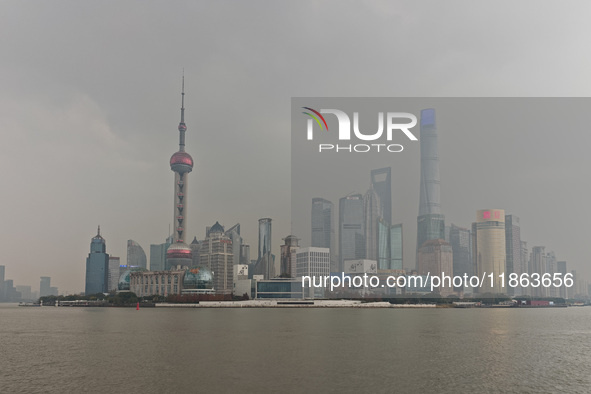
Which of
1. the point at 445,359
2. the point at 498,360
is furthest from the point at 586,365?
the point at 445,359

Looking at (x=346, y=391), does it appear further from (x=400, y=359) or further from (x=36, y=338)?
(x=36, y=338)

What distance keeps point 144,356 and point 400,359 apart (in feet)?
106

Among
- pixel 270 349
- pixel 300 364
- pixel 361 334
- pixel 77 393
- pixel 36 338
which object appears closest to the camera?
pixel 77 393

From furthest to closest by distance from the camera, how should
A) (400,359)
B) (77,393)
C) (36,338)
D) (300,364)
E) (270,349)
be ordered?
1. (36,338)
2. (270,349)
3. (400,359)
4. (300,364)
5. (77,393)

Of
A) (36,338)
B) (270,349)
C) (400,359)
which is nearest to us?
(400,359)

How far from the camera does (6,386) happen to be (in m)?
50.0

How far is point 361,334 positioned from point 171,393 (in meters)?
59.7

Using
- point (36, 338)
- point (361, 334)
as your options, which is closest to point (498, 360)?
→ point (361, 334)

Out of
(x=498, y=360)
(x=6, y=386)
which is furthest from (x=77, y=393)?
(x=498, y=360)

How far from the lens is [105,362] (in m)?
64.4

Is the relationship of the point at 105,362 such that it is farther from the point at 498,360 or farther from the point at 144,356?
the point at 498,360

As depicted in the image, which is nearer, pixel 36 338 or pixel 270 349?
pixel 270 349

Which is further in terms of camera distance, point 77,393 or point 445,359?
point 445,359

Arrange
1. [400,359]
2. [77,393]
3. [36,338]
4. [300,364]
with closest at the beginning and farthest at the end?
1. [77,393]
2. [300,364]
3. [400,359]
4. [36,338]
